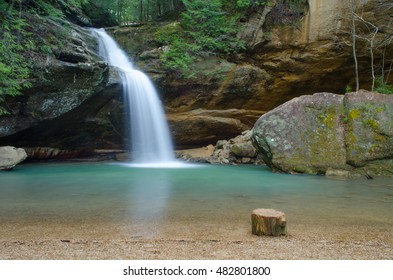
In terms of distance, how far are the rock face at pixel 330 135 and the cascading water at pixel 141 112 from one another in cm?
547

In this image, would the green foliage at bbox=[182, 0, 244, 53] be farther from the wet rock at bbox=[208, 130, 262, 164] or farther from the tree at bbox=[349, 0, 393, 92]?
the tree at bbox=[349, 0, 393, 92]

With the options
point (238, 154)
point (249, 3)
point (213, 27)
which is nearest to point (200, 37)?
point (213, 27)

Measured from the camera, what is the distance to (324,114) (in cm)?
957

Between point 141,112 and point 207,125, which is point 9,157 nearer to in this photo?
point 141,112

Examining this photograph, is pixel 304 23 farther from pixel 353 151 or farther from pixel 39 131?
pixel 39 131

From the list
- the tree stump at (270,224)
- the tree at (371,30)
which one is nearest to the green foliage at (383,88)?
the tree at (371,30)

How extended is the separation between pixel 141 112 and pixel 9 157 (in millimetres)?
5259

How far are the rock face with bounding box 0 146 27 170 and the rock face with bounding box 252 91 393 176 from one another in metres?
8.13

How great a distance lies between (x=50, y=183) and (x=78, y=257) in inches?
216

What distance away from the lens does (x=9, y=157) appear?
10.4m

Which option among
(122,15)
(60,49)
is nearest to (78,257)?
(60,49)

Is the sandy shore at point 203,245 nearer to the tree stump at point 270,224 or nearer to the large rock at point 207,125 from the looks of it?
the tree stump at point 270,224

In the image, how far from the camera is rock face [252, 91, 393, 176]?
28.8 feet

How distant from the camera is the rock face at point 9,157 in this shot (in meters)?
10.2
